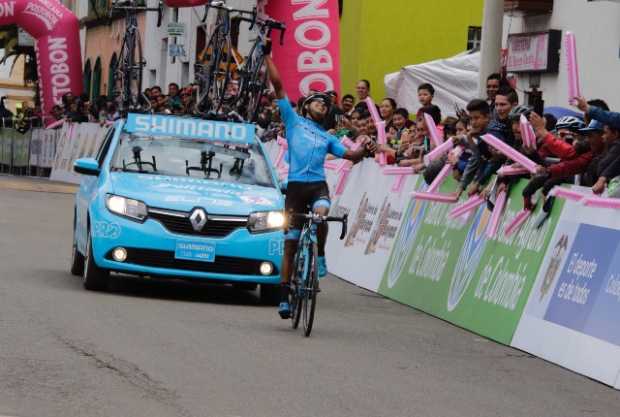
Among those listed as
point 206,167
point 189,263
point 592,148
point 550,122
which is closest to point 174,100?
point 206,167

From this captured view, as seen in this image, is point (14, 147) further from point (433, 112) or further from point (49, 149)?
point (433, 112)

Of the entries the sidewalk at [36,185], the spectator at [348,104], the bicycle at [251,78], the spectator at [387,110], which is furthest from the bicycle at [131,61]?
the sidewalk at [36,185]

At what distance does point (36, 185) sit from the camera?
35875mm

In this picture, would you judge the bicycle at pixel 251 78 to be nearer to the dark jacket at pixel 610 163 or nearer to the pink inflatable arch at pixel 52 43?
the dark jacket at pixel 610 163

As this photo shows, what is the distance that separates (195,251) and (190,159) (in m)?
1.63

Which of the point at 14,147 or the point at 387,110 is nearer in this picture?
the point at 387,110

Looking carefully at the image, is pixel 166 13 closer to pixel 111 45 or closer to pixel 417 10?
pixel 111 45

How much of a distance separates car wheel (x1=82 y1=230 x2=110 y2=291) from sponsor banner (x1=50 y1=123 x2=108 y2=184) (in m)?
22.2

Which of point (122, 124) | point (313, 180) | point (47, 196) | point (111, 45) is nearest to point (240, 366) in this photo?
point (313, 180)

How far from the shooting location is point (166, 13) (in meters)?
50.9

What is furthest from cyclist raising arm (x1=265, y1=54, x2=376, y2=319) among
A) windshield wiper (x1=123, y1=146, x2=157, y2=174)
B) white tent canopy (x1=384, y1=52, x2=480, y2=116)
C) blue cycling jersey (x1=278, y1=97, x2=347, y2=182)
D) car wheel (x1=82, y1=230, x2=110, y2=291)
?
white tent canopy (x1=384, y1=52, x2=480, y2=116)

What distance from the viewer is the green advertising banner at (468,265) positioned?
13258mm

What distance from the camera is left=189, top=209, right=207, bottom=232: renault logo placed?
14430 mm

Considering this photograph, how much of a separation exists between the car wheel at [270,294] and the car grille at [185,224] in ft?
2.48
